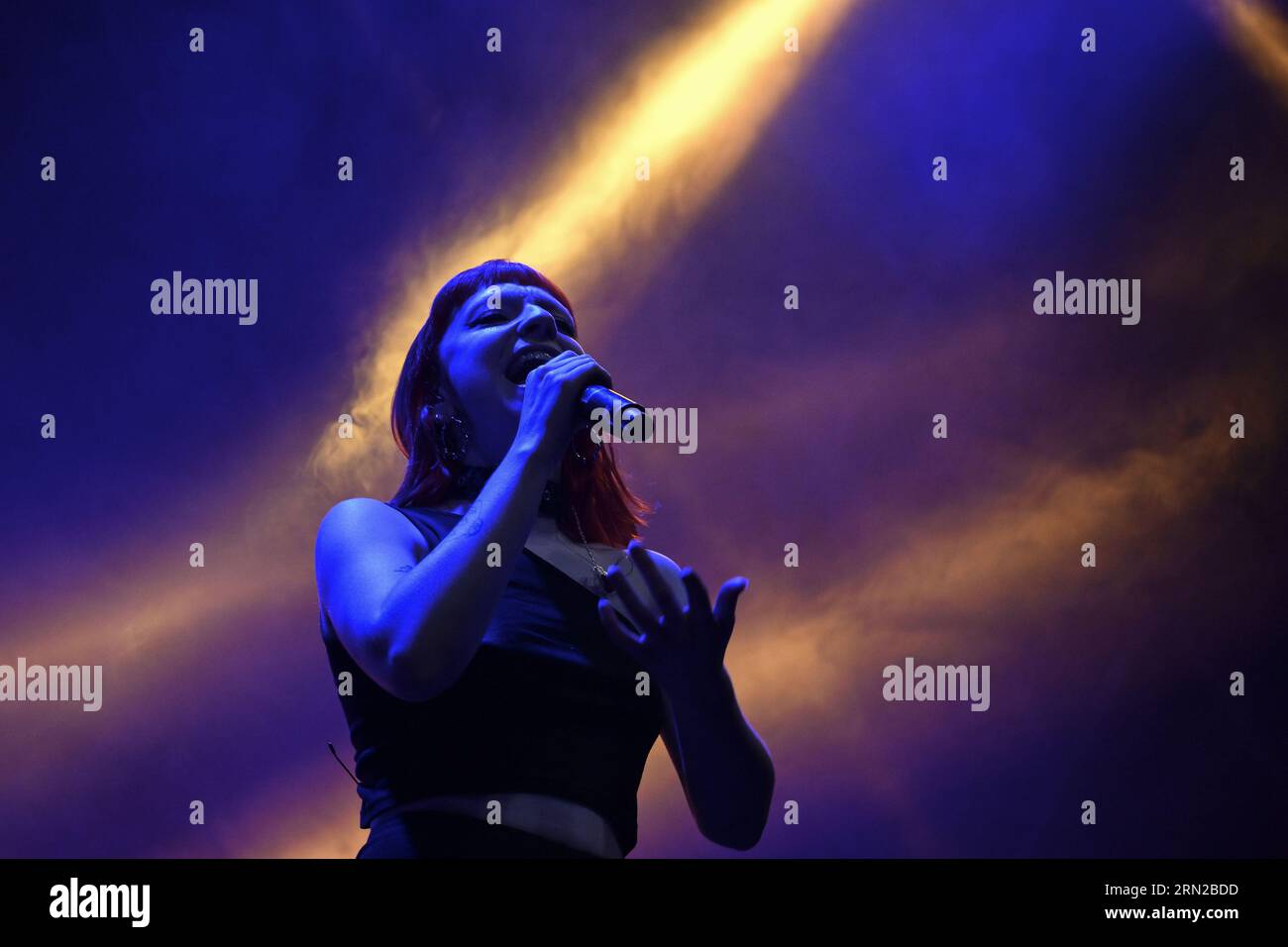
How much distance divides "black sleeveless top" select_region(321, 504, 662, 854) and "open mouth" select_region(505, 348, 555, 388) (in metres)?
0.30

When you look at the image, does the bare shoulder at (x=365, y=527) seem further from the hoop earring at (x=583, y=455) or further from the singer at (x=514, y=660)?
the hoop earring at (x=583, y=455)

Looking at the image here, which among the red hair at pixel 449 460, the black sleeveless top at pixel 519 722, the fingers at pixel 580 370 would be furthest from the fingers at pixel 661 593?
the red hair at pixel 449 460

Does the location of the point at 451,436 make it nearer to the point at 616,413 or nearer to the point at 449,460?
the point at 449,460

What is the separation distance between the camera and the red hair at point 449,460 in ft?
6.58

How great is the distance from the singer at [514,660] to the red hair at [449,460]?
0.13ft

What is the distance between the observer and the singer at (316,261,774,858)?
160cm

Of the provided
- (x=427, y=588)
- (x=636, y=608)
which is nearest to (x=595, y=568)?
(x=636, y=608)

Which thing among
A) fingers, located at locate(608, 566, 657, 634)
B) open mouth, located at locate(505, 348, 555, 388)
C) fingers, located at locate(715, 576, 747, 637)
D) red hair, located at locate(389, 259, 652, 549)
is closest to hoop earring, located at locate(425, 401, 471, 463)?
red hair, located at locate(389, 259, 652, 549)

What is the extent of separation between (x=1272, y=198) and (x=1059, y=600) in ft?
3.65

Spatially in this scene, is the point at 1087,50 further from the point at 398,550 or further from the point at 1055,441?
the point at 398,550

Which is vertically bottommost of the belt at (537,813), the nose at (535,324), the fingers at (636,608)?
the belt at (537,813)

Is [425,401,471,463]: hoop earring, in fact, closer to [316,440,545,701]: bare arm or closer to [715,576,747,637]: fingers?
[316,440,545,701]: bare arm

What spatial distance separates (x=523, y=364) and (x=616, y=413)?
0.32m
